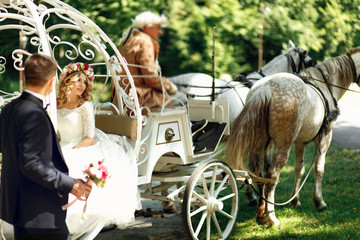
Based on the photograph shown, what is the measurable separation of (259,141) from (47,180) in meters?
3.16

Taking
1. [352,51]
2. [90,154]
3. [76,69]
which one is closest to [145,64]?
[76,69]

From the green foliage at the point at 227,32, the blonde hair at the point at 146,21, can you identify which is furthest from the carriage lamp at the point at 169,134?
the green foliage at the point at 227,32

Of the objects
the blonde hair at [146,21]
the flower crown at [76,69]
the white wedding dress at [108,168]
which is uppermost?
the blonde hair at [146,21]

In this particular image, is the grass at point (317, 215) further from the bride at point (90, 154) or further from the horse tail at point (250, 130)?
the bride at point (90, 154)

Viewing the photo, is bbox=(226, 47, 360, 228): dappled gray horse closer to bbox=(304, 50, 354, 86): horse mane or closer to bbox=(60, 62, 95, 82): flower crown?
bbox=(304, 50, 354, 86): horse mane

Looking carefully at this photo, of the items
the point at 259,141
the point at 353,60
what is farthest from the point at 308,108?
the point at 353,60

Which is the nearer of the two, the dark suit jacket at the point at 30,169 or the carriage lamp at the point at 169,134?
the dark suit jacket at the point at 30,169

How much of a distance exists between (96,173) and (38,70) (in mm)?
633

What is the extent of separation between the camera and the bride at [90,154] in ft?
11.3

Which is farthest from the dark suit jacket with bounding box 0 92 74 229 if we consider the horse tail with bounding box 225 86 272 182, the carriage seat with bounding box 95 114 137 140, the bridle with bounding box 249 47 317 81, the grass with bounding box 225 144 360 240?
the bridle with bounding box 249 47 317 81

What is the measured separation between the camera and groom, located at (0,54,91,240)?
2.33 metres

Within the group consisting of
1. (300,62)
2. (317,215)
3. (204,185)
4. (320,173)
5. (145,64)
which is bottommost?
(317,215)

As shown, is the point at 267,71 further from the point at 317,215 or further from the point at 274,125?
the point at 317,215

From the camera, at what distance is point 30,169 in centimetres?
231
